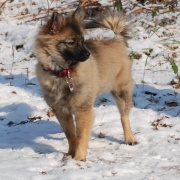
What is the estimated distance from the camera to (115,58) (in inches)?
198

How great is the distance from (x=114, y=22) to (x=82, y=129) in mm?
1521

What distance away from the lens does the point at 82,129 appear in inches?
169

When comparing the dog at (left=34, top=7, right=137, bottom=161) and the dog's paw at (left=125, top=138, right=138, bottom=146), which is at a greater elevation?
the dog at (left=34, top=7, right=137, bottom=161)

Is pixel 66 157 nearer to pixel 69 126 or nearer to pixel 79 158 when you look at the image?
pixel 79 158

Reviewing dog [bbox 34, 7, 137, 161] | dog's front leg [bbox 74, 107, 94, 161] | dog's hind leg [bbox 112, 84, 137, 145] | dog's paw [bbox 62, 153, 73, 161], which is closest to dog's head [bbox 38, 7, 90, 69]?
dog [bbox 34, 7, 137, 161]

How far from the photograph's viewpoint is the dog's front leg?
4270mm

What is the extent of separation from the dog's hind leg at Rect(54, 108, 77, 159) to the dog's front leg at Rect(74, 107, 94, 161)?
0.16 meters

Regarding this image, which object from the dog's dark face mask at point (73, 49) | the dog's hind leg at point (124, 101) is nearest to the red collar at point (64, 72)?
the dog's dark face mask at point (73, 49)

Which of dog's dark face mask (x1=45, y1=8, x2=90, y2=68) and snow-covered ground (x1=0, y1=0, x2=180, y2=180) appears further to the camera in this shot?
dog's dark face mask (x1=45, y1=8, x2=90, y2=68)

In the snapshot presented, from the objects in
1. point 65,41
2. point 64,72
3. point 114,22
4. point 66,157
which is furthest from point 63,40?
point 114,22

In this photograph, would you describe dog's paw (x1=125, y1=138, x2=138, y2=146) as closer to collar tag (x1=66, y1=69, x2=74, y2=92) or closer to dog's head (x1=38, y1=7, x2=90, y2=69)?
collar tag (x1=66, y1=69, x2=74, y2=92)

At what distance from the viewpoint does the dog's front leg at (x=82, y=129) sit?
4270 mm

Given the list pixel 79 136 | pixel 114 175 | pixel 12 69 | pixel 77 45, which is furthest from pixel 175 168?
pixel 12 69

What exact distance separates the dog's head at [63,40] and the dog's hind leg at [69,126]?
51cm
